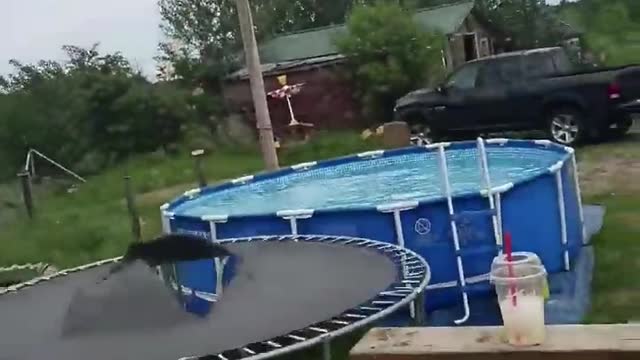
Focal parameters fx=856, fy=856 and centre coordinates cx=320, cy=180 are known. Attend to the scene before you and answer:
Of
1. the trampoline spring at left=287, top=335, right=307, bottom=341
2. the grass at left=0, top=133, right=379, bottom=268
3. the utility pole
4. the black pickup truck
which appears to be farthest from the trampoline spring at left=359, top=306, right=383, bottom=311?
the black pickup truck

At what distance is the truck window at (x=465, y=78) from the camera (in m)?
12.9

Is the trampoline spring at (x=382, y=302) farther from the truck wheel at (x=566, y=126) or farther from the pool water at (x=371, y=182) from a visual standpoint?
the truck wheel at (x=566, y=126)

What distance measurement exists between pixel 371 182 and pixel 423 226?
3.95 m

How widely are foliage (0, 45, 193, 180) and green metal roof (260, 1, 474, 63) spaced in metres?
3.22

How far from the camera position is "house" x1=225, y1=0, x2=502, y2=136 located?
1684 cm

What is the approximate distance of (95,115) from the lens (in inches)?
688

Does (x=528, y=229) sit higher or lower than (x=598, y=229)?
higher

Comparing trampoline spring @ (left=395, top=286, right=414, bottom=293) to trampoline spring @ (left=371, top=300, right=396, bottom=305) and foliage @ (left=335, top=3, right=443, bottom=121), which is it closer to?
trampoline spring @ (left=371, top=300, right=396, bottom=305)

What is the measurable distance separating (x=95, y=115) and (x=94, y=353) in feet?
50.3

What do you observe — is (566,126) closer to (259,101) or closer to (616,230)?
(259,101)

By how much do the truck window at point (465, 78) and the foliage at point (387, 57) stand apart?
97.0 inches

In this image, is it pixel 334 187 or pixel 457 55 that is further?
pixel 457 55

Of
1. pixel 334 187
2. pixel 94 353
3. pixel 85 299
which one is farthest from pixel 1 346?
pixel 334 187

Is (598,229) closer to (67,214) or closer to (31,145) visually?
(67,214)
